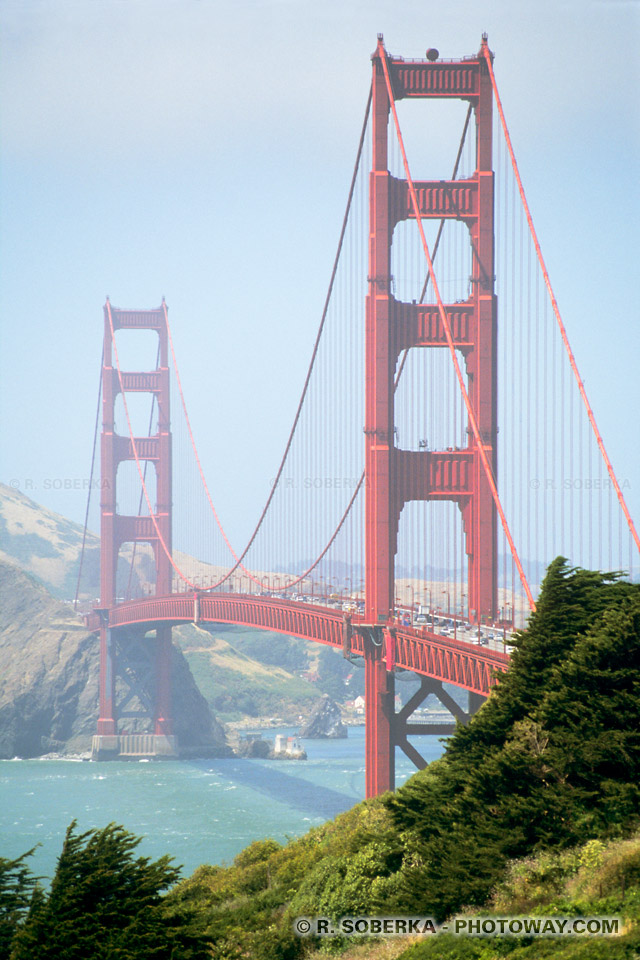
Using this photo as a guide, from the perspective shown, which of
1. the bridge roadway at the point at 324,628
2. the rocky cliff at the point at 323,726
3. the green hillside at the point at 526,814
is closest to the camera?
the green hillside at the point at 526,814

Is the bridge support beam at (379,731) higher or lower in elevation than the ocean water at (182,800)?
higher

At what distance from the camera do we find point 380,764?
1559 inches

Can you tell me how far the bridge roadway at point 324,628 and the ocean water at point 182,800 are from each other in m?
8.63

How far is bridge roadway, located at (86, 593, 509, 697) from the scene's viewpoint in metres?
32.0

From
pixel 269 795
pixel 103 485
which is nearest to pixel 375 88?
pixel 269 795

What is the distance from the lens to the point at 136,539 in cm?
9181

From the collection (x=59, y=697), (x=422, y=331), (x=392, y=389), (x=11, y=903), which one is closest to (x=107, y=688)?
(x=59, y=697)

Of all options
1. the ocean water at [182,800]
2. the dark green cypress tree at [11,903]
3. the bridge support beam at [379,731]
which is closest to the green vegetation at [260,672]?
→ the ocean water at [182,800]

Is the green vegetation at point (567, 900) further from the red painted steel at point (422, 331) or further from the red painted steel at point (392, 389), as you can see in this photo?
the red painted steel at point (422, 331)

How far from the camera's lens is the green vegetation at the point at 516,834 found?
16.0 meters

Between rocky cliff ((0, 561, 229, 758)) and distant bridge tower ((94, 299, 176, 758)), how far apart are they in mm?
2384

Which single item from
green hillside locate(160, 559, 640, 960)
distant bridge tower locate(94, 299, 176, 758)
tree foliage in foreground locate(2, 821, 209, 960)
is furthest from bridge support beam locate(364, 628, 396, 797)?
distant bridge tower locate(94, 299, 176, 758)

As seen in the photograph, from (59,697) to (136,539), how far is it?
13.9 meters

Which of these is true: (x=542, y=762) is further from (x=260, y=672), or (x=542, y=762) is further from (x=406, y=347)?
(x=260, y=672)
